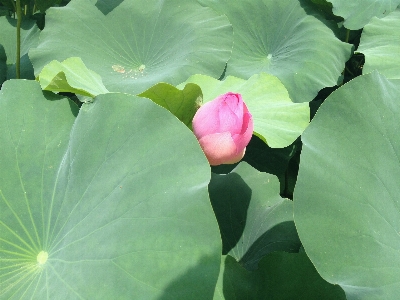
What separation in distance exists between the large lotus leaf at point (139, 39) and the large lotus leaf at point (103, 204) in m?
0.53

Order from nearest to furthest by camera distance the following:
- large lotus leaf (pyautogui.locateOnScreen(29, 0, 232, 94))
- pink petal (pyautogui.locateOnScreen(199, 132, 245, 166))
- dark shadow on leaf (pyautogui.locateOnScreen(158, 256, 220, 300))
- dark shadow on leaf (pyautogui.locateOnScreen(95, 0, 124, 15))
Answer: dark shadow on leaf (pyautogui.locateOnScreen(158, 256, 220, 300)) < pink petal (pyautogui.locateOnScreen(199, 132, 245, 166)) < large lotus leaf (pyautogui.locateOnScreen(29, 0, 232, 94)) < dark shadow on leaf (pyautogui.locateOnScreen(95, 0, 124, 15))

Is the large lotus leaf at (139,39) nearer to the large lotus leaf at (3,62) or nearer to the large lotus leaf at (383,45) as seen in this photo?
the large lotus leaf at (3,62)

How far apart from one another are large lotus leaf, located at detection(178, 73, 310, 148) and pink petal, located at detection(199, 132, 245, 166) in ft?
0.45

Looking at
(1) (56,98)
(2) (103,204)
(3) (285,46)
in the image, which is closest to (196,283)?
(2) (103,204)

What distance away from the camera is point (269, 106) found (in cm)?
111

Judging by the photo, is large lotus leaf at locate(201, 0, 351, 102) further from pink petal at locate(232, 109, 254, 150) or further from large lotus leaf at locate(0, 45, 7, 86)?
large lotus leaf at locate(0, 45, 7, 86)

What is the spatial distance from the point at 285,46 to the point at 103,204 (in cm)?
115

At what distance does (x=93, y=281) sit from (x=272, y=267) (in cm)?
36

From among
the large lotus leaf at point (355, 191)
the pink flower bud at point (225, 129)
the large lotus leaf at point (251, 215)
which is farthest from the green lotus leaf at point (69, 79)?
the large lotus leaf at point (355, 191)

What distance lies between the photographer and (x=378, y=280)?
2.23ft

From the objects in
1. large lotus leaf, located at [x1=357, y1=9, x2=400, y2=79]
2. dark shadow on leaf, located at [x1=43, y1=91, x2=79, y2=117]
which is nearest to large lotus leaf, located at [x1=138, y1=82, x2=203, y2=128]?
dark shadow on leaf, located at [x1=43, y1=91, x2=79, y2=117]

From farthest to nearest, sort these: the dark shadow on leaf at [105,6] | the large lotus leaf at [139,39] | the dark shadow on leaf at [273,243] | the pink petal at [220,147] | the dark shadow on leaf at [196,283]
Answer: the dark shadow on leaf at [105,6]
the large lotus leaf at [139,39]
the dark shadow on leaf at [273,243]
the pink petal at [220,147]
the dark shadow on leaf at [196,283]

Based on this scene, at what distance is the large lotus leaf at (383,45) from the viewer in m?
1.47

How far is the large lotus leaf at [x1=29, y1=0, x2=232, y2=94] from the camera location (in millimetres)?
1425
